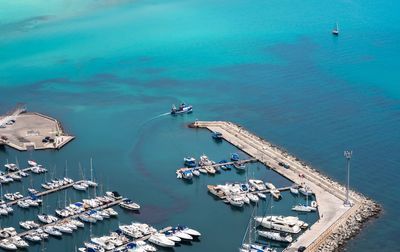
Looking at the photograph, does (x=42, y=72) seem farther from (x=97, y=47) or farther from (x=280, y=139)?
(x=280, y=139)

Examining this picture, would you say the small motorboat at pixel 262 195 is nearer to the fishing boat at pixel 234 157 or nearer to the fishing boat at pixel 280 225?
the fishing boat at pixel 280 225

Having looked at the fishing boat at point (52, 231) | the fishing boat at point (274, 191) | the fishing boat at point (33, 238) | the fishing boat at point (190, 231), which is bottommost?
the fishing boat at point (33, 238)

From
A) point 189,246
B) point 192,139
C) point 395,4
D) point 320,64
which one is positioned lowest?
point 189,246

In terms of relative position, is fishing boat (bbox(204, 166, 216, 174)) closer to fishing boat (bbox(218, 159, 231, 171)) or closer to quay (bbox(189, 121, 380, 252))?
fishing boat (bbox(218, 159, 231, 171))

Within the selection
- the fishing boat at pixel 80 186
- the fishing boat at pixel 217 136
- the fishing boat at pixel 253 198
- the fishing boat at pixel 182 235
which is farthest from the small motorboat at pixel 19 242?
the fishing boat at pixel 217 136

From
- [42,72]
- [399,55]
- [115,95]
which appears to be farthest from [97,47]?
[399,55]
